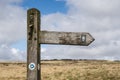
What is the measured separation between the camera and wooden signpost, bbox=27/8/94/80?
8.00 metres

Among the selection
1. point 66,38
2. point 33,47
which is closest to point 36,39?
point 33,47

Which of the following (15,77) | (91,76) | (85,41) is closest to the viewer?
(85,41)

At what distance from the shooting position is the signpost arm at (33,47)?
8.02 meters

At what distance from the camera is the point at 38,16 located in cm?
811

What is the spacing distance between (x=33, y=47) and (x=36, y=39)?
0.59 ft

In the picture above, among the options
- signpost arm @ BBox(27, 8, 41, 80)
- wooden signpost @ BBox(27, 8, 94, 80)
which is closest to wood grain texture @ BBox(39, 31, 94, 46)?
wooden signpost @ BBox(27, 8, 94, 80)

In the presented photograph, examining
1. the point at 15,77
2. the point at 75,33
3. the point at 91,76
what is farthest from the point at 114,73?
the point at 75,33

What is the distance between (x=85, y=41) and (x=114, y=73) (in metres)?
17.5

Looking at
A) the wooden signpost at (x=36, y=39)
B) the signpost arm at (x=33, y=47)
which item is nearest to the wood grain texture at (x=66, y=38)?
the wooden signpost at (x=36, y=39)

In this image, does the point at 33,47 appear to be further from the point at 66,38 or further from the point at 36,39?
the point at 66,38

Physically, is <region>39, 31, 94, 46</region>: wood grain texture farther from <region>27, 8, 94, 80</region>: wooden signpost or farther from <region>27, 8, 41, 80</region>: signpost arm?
<region>27, 8, 41, 80</region>: signpost arm

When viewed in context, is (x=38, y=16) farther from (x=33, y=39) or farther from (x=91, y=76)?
(x=91, y=76)

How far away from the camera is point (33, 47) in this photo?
8031 mm

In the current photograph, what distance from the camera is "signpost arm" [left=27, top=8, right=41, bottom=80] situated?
26.3 ft
